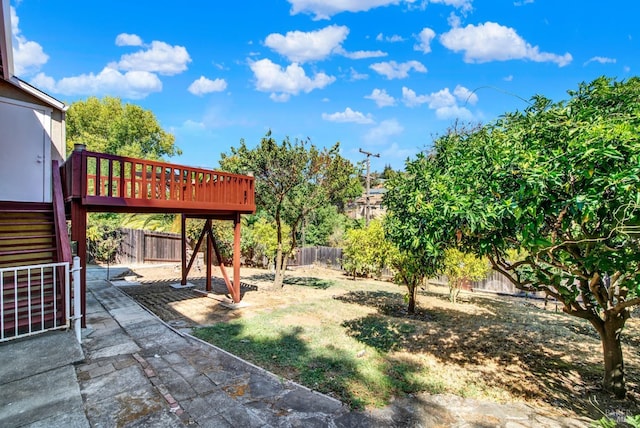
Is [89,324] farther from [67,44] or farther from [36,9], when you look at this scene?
[67,44]

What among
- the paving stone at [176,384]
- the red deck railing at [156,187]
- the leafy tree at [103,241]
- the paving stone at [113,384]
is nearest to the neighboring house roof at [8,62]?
the red deck railing at [156,187]

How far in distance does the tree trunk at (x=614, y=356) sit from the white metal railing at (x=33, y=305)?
6506 millimetres

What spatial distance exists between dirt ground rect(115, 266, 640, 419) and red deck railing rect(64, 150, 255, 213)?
234cm

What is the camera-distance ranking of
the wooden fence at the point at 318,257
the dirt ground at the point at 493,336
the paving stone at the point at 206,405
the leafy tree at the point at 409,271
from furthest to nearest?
the wooden fence at the point at 318,257
the leafy tree at the point at 409,271
the dirt ground at the point at 493,336
the paving stone at the point at 206,405

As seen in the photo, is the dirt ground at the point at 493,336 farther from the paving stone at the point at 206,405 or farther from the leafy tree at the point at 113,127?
the leafy tree at the point at 113,127

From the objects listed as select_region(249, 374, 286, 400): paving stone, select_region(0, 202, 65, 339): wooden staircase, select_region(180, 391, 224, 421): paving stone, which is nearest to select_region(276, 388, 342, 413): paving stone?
select_region(249, 374, 286, 400): paving stone

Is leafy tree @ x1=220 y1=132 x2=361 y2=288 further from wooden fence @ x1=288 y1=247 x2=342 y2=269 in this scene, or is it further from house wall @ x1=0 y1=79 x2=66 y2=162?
wooden fence @ x1=288 y1=247 x2=342 y2=269

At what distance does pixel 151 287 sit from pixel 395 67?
1466 centimetres

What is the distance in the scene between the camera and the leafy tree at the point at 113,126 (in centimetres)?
2350

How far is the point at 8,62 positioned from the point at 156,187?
2.90m

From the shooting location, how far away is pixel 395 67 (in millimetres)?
15977

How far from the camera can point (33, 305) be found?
407 cm

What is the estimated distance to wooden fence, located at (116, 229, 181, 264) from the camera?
15742 mm

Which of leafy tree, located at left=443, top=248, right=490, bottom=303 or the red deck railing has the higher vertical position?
the red deck railing
